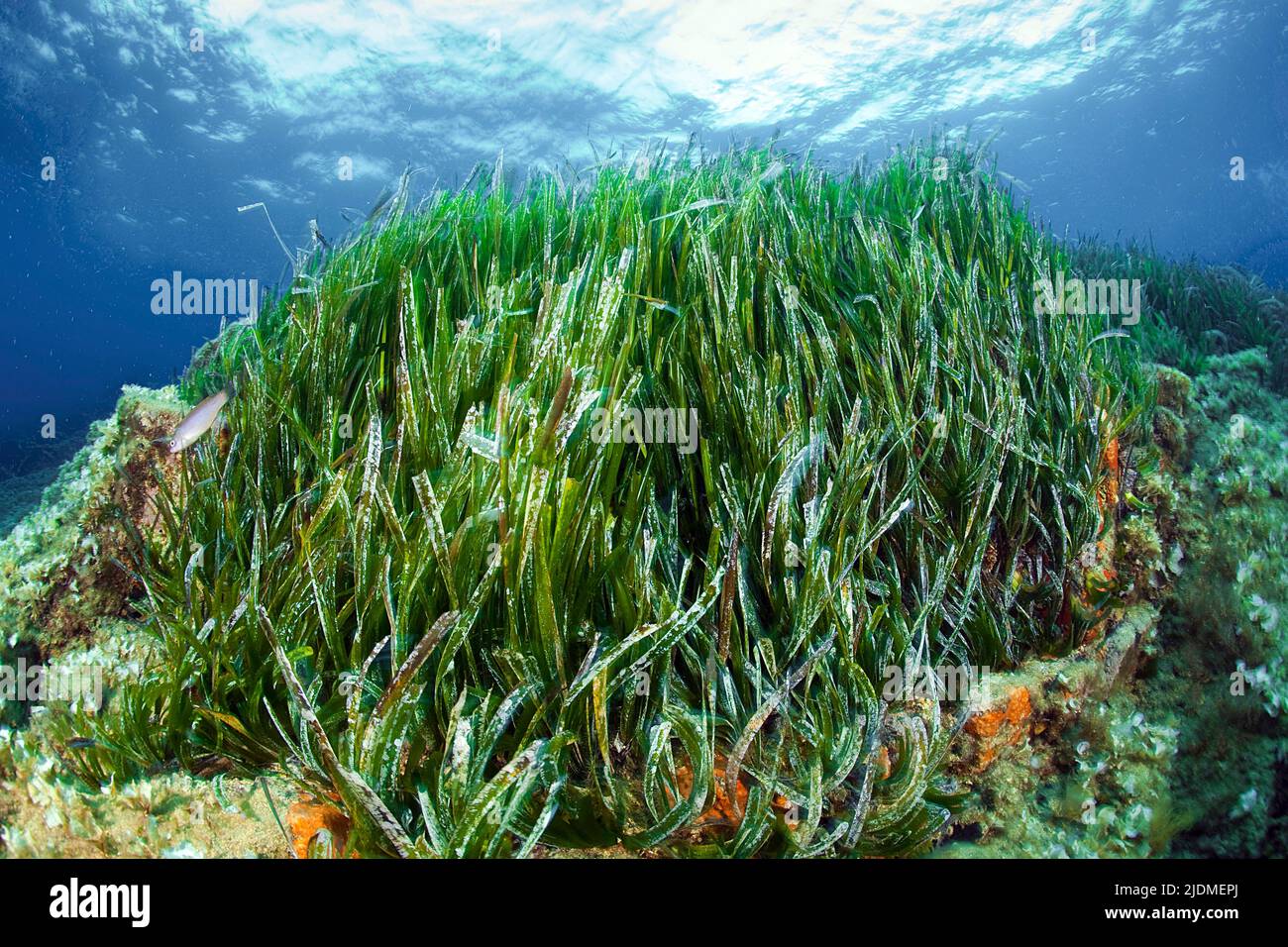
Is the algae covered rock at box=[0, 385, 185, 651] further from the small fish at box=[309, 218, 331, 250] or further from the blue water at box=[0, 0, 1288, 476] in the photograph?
the blue water at box=[0, 0, 1288, 476]

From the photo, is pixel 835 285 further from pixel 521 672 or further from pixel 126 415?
pixel 126 415

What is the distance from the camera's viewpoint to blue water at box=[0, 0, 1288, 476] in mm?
29297

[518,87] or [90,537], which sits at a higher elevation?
[518,87]

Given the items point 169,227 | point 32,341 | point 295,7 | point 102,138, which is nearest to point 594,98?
point 295,7

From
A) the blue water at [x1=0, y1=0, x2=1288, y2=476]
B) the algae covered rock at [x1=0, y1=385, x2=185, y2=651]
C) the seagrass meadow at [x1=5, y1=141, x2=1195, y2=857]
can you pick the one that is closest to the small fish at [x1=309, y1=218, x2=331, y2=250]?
the seagrass meadow at [x1=5, y1=141, x2=1195, y2=857]

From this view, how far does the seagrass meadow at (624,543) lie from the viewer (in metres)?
1.53

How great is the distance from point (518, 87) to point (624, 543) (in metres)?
40.8

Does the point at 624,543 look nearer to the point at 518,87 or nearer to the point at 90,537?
the point at 90,537

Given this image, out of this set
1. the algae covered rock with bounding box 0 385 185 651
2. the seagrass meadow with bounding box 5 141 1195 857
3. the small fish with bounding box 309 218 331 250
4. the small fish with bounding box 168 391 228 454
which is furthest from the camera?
the small fish with bounding box 309 218 331 250

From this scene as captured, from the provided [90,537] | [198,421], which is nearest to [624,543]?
[198,421]

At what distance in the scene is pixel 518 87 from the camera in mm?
35000

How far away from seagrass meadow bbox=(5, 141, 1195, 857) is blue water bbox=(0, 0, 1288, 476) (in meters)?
10.5

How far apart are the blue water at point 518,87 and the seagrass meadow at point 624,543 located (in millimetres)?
10549
